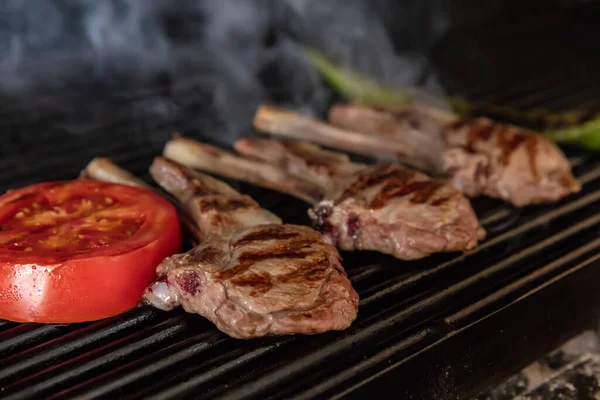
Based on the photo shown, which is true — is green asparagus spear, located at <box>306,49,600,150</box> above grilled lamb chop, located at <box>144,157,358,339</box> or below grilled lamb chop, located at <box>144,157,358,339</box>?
above

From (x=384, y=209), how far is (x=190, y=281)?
0.95 metres

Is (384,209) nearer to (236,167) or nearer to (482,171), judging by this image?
(482,171)

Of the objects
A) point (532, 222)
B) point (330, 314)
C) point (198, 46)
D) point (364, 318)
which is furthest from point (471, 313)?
point (198, 46)

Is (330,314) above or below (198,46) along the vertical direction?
below

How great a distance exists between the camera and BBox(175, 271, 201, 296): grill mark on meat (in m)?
2.56

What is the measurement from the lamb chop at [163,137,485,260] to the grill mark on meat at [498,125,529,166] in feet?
2.01

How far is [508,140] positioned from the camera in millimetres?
3814

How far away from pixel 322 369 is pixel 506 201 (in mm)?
1678

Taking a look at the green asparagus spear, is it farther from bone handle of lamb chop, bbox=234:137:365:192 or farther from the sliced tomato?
the sliced tomato

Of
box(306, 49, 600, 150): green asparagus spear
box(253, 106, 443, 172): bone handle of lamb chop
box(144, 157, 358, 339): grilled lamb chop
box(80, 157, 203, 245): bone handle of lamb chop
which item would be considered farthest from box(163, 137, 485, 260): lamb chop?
box(306, 49, 600, 150): green asparagus spear

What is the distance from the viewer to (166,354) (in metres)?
2.44

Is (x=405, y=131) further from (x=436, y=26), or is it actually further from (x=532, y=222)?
(x=436, y=26)

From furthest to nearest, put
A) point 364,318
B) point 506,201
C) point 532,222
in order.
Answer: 1. point 506,201
2. point 532,222
3. point 364,318

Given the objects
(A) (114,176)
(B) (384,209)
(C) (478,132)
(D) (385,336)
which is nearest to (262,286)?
(D) (385,336)
